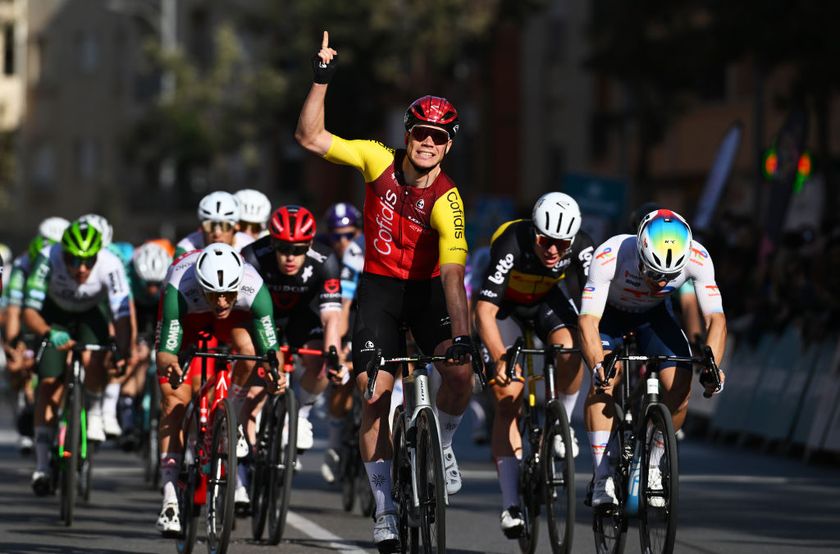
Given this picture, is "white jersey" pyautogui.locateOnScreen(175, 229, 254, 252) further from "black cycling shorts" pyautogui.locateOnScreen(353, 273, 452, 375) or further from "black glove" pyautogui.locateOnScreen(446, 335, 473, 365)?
"black glove" pyautogui.locateOnScreen(446, 335, 473, 365)

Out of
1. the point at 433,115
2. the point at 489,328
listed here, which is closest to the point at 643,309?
the point at 489,328

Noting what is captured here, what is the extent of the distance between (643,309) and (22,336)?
510 centimetres

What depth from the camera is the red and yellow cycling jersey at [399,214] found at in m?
9.45

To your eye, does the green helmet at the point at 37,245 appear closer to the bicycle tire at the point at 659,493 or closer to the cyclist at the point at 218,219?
the cyclist at the point at 218,219

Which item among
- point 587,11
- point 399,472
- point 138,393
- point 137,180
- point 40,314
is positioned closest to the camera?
point 399,472

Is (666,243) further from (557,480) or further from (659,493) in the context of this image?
(557,480)

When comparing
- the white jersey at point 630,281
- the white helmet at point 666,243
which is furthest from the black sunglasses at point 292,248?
the white helmet at point 666,243

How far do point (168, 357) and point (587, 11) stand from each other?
34487mm

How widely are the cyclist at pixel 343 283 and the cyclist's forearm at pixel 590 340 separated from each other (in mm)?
3536

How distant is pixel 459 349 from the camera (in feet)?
29.5

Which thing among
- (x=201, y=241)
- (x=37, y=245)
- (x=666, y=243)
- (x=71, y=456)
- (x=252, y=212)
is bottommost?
(x=71, y=456)

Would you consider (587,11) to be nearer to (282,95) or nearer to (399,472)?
(282,95)

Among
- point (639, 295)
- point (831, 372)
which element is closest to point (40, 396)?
point (639, 295)

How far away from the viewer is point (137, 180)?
71.3 meters
